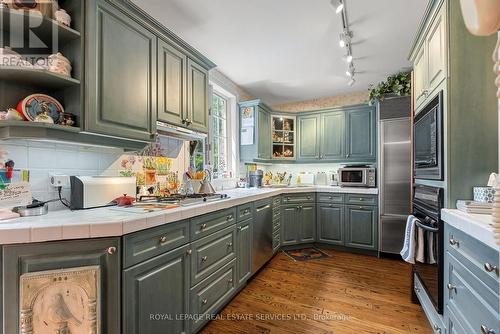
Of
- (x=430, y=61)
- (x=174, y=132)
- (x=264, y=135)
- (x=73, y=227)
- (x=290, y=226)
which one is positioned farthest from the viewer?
(x=264, y=135)

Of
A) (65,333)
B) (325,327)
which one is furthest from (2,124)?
(325,327)

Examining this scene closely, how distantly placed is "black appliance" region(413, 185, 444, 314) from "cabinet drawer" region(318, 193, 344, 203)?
1562mm

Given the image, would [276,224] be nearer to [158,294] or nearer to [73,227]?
[158,294]

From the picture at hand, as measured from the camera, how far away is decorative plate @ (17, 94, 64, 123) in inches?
48.7

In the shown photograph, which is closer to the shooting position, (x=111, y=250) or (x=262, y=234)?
(x=111, y=250)

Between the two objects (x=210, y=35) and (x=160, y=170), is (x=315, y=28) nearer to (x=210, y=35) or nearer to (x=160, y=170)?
(x=210, y=35)

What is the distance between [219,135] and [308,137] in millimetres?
1613

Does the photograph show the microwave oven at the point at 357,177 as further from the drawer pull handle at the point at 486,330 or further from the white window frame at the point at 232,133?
the drawer pull handle at the point at 486,330

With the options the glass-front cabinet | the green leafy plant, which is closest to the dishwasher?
the glass-front cabinet

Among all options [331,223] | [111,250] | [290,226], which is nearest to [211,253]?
[111,250]

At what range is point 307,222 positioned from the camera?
3598 millimetres

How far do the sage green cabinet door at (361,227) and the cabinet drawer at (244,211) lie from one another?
1723mm

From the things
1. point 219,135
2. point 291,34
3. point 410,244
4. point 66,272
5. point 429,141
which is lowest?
point 410,244

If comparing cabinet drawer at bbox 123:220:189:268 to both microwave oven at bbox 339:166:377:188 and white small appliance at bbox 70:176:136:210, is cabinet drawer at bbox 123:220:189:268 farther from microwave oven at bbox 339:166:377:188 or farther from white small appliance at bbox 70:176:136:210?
microwave oven at bbox 339:166:377:188
